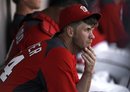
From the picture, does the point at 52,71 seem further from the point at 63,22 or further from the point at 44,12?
the point at 44,12

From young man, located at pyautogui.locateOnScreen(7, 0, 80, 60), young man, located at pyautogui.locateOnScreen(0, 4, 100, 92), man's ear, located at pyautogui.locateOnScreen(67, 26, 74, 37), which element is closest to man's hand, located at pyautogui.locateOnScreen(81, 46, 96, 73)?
young man, located at pyautogui.locateOnScreen(0, 4, 100, 92)

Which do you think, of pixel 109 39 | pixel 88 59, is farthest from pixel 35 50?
pixel 109 39

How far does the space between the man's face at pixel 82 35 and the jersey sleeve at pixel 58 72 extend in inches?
4.8

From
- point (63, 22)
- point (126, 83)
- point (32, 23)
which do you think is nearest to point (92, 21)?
point (63, 22)

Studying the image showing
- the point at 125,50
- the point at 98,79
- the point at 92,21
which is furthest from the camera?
the point at 125,50

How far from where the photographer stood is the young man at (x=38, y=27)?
8.46ft

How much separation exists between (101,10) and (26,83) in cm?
255

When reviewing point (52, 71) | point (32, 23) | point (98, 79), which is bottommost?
point (98, 79)

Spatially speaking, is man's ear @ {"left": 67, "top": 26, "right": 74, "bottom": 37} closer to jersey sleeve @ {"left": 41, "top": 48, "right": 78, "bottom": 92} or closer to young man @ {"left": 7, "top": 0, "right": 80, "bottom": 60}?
jersey sleeve @ {"left": 41, "top": 48, "right": 78, "bottom": 92}

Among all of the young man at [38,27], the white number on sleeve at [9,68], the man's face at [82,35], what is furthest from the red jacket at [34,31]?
the man's face at [82,35]

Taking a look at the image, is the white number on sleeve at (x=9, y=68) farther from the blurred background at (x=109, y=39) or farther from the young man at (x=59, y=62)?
the blurred background at (x=109, y=39)

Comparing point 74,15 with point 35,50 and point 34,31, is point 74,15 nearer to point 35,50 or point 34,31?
point 35,50

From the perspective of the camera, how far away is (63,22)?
2.08 meters

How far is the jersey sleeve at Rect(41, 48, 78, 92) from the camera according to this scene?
1964 mm
